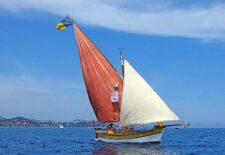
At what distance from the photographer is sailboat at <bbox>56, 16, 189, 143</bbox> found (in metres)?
66.7

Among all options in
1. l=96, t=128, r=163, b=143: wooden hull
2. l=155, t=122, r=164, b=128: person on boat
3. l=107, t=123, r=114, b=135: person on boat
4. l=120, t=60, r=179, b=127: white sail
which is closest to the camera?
l=120, t=60, r=179, b=127: white sail

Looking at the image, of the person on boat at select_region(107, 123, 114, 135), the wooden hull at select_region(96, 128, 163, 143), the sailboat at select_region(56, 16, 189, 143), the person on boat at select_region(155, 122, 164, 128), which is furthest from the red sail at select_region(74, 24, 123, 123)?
the person on boat at select_region(155, 122, 164, 128)

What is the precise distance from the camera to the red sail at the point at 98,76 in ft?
235

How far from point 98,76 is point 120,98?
5040 millimetres

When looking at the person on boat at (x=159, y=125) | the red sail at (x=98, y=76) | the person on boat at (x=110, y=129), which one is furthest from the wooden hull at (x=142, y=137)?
the red sail at (x=98, y=76)

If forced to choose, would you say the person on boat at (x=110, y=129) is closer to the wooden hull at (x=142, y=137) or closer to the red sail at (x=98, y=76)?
the red sail at (x=98, y=76)

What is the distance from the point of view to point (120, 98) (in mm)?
72000

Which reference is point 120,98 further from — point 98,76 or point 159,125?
point 159,125

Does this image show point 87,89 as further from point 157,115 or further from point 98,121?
point 157,115

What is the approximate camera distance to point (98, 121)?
75.2 meters

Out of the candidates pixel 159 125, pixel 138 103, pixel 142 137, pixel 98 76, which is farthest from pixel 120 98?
pixel 159 125

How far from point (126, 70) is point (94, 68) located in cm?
607

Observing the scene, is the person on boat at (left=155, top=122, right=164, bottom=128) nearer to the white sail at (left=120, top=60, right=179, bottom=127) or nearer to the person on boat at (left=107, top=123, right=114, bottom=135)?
the white sail at (left=120, top=60, right=179, bottom=127)

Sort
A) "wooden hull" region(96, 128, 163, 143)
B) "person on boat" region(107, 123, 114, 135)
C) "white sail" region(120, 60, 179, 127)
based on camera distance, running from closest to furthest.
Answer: "white sail" region(120, 60, 179, 127)
"wooden hull" region(96, 128, 163, 143)
"person on boat" region(107, 123, 114, 135)
